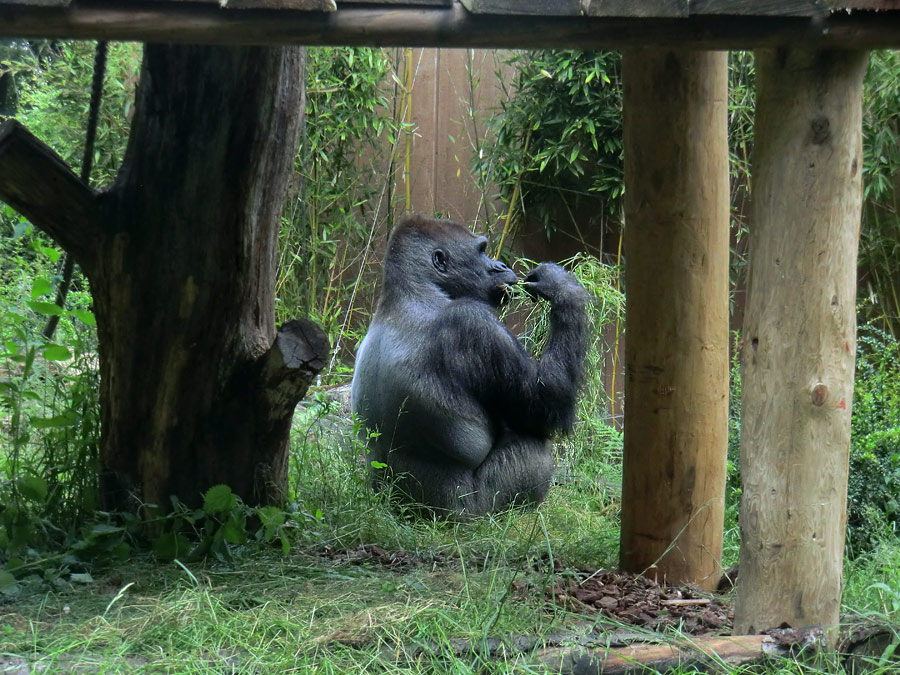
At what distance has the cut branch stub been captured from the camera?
2713 mm

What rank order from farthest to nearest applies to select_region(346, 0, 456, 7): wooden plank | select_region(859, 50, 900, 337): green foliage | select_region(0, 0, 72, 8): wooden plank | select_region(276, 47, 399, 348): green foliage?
select_region(276, 47, 399, 348): green foliage → select_region(859, 50, 900, 337): green foliage → select_region(346, 0, 456, 7): wooden plank → select_region(0, 0, 72, 8): wooden plank

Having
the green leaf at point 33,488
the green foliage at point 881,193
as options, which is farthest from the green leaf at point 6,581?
the green foliage at point 881,193

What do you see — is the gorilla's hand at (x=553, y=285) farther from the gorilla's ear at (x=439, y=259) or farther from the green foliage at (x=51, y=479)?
the green foliage at (x=51, y=479)

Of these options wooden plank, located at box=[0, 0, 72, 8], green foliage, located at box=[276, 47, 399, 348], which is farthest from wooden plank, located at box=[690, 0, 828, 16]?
green foliage, located at box=[276, 47, 399, 348]

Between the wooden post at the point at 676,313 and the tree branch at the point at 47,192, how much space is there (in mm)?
1668

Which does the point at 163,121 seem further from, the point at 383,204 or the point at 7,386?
the point at 383,204

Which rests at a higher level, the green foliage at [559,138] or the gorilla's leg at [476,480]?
the green foliage at [559,138]

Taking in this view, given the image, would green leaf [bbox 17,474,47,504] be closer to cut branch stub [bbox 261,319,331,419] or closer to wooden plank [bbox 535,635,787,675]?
cut branch stub [bbox 261,319,331,419]

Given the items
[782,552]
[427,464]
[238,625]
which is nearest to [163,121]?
[238,625]

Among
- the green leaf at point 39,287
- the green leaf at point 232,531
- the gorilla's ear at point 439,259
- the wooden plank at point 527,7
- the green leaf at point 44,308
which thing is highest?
the wooden plank at point 527,7

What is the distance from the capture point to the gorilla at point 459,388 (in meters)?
3.62

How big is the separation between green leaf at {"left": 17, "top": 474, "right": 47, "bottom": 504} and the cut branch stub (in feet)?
2.47

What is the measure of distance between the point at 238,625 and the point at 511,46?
5.01 feet

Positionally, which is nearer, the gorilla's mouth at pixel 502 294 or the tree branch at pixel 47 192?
the tree branch at pixel 47 192
